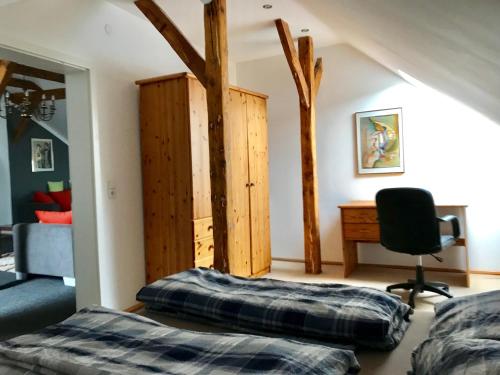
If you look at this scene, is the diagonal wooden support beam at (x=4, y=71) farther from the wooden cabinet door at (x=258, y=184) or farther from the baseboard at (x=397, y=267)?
the baseboard at (x=397, y=267)

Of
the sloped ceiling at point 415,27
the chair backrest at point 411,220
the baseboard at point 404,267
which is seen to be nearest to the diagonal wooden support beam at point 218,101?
the sloped ceiling at point 415,27

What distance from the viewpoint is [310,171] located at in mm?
4512

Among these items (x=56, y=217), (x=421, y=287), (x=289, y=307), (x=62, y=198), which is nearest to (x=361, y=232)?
(x=421, y=287)

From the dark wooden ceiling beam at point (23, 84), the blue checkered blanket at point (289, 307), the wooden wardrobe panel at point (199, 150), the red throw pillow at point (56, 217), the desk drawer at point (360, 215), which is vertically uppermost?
the dark wooden ceiling beam at point (23, 84)

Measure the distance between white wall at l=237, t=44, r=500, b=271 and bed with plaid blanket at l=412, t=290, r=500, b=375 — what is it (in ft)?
9.85

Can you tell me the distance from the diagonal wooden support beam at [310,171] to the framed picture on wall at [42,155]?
5880 millimetres

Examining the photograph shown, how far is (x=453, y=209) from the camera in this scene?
412 cm

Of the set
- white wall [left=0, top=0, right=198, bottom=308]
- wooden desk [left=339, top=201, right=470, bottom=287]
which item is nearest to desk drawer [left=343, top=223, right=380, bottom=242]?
wooden desk [left=339, top=201, right=470, bottom=287]

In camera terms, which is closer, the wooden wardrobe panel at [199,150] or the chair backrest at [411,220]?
the chair backrest at [411,220]

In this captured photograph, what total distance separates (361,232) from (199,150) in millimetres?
1870

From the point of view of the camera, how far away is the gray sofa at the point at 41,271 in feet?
12.0

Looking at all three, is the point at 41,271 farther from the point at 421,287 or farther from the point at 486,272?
the point at 486,272

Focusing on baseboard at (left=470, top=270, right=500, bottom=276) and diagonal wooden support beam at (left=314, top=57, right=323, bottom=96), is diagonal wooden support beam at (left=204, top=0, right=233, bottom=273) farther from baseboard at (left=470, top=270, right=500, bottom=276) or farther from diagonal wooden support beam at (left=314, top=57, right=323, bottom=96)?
baseboard at (left=470, top=270, right=500, bottom=276)

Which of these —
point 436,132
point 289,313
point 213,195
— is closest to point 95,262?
point 213,195
